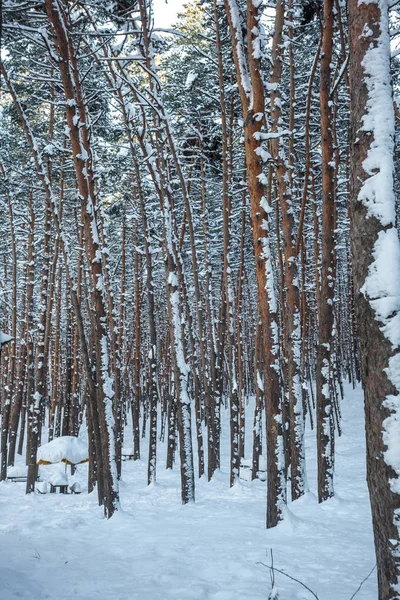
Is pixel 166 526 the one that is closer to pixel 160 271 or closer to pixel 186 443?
pixel 186 443

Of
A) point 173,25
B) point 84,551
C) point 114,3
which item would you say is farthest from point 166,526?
point 173,25

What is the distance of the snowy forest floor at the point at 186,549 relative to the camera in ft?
15.0

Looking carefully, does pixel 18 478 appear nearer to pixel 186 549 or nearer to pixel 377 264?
pixel 186 549

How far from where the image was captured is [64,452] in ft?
44.8

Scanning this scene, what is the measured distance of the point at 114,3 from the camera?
9328 mm

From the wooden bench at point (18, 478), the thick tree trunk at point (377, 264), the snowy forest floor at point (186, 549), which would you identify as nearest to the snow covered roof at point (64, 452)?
the snowy forest floor at point (186, 549)

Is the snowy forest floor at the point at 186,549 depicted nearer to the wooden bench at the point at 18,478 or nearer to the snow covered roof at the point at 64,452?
the snow covered roof at the point at 64,452

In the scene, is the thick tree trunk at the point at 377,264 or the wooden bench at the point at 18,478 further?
the wooden bench at the point at 18,478

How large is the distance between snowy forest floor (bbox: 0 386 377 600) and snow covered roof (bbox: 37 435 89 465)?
2163 mm

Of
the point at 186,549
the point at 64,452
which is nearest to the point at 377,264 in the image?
the point at 186,549

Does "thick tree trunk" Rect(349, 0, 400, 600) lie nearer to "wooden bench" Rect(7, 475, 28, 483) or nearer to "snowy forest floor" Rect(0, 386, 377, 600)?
"snowy forest floor" Rect(0, 386, 377, 600)

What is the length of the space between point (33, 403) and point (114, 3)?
32.8 feet

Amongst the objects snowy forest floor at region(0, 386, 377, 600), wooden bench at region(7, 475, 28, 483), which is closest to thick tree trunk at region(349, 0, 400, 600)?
snowy forest floor at region(0, 386, 377, 600)

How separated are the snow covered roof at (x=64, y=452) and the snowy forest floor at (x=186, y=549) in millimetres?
2163
